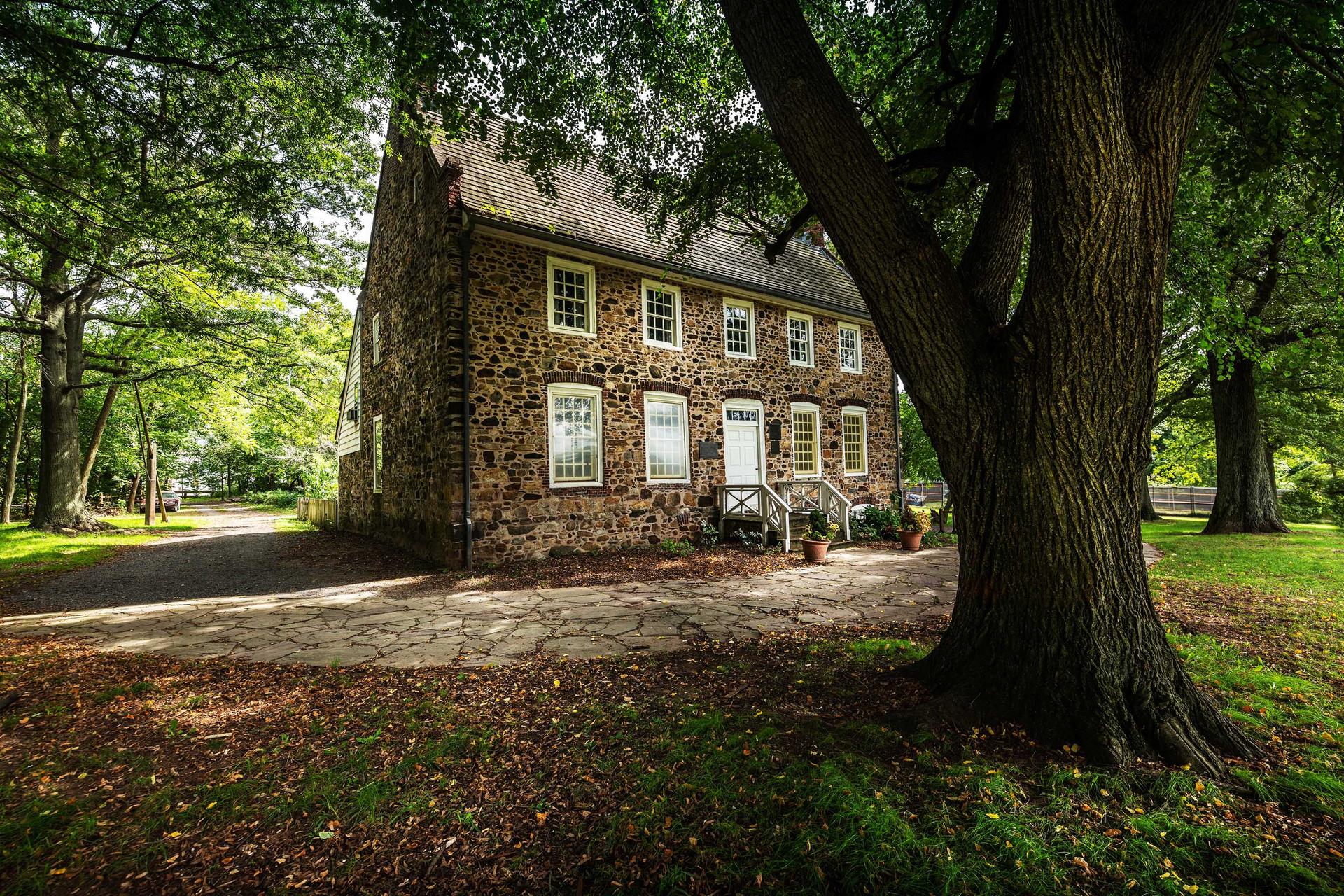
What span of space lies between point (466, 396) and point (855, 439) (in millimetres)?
10643

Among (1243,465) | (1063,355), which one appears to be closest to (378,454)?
(1063,355)

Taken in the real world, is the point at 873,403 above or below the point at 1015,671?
above

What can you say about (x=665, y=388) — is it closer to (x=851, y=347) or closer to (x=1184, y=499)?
(x=851, y=347)

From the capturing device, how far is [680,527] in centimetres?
1107

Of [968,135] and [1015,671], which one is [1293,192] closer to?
[968,135]

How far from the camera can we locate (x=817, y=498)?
13.3 metres

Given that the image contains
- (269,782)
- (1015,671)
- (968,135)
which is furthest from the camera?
(968,135)

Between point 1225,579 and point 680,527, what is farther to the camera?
point 680,527

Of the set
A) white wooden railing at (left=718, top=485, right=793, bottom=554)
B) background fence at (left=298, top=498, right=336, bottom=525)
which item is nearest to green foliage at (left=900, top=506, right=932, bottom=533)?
white wooden railing at (left=718, top=485, right=793, bottom=554)

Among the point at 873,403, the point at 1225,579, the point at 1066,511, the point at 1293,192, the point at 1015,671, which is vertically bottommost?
the point at 1225,579

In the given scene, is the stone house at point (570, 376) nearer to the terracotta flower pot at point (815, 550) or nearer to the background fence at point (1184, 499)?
the terracotta flower pot at point (815, 550)

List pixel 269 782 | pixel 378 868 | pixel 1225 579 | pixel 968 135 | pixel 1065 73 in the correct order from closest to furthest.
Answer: pixel 378 868
pixel 1065 73
pixel 269 782
pixel 968 135
pixel 1225 579

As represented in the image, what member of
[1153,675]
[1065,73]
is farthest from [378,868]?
[1065,73]

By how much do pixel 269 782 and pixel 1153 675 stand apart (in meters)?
4.57
